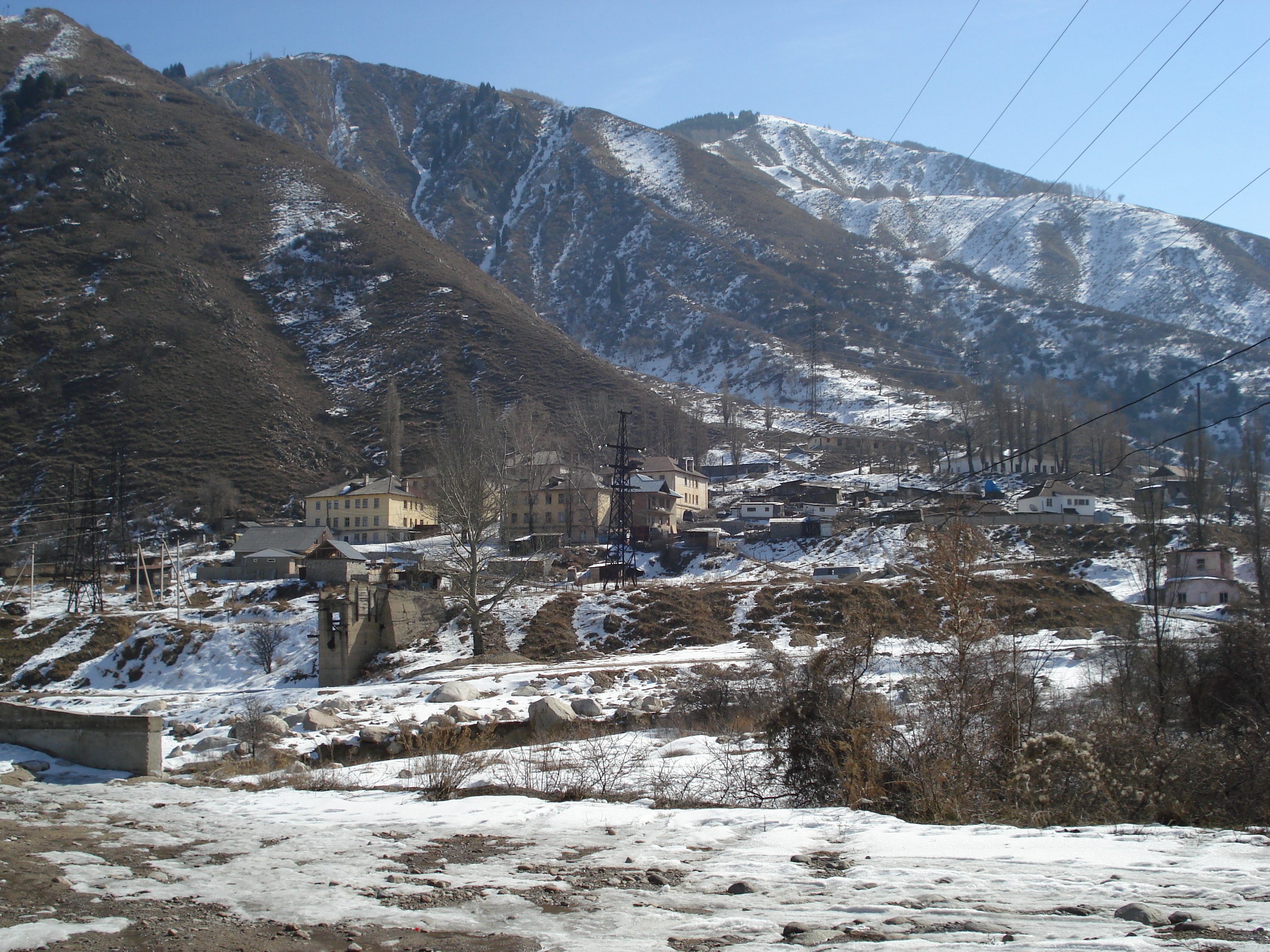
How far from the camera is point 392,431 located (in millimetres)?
101688

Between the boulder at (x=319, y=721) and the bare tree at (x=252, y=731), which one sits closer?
the bare tree at (x=252, y=731)

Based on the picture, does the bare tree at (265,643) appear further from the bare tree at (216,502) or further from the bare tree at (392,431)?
the bare tree at (392,431)

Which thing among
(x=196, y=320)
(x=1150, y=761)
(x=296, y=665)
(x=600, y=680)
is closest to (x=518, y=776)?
(x=1150, y=761)

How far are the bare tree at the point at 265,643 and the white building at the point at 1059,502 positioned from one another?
58548 millimetres

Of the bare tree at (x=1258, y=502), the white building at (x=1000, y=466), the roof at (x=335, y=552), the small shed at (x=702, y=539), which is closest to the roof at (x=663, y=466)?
the small shed at (x=702, y=539)

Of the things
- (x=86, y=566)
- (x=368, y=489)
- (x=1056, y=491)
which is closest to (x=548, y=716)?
(x=86, y=566)

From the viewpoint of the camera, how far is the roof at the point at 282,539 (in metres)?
61.7

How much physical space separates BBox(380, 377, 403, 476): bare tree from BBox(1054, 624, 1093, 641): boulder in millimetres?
74837

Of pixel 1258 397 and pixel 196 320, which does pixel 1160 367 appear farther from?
pixel 196 320

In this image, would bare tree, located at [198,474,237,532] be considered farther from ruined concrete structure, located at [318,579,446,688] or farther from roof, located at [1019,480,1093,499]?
roof, located at [1019,480,1093,499]

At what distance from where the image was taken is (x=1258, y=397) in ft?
532

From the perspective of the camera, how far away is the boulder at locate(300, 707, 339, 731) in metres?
20.0

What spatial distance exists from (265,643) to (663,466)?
52.3m

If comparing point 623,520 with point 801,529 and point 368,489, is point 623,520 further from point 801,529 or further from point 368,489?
point 368,489
